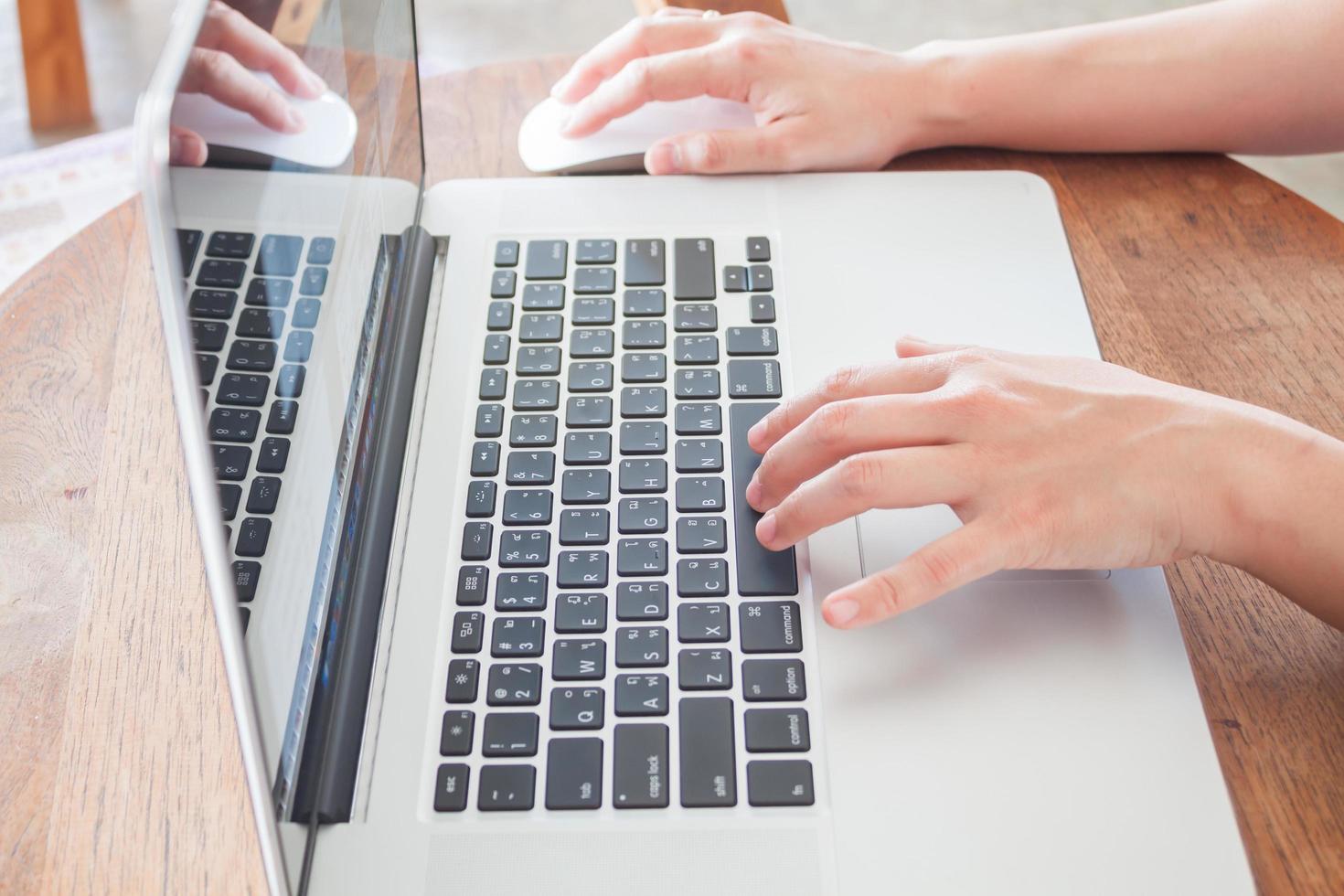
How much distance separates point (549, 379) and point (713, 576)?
0.16 meters

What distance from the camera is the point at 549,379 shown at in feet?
2.05

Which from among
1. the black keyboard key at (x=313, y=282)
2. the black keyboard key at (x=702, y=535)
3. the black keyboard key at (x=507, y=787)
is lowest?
the black keyboard key at (x=507, y=787)

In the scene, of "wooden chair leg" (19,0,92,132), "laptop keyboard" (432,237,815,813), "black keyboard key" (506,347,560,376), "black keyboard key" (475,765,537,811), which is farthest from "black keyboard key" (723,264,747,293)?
"wooden chair leg" (19,0,92,132)

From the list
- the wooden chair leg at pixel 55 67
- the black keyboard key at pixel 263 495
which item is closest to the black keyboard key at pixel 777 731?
the black keyboard key at pixel 263 495

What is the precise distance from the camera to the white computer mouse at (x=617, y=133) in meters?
0.75

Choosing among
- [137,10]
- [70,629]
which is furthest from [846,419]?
[137,10]

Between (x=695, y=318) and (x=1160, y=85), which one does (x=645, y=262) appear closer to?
(x=695, y=318)

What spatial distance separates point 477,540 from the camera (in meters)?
0.54

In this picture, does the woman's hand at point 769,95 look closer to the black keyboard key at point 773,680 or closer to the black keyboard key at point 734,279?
the black keyboard key at point 734,279

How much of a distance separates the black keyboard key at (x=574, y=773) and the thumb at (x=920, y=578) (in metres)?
0.12

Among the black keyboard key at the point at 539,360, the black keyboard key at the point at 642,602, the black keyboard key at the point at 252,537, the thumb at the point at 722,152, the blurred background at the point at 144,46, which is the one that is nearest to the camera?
the black keyboard key at the point at 252,537

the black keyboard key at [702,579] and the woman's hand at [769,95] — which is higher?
the woman's hand at [769,95]

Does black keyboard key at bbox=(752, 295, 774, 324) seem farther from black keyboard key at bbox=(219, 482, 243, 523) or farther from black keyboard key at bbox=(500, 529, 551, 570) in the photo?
black keyboard key at bbox=(219, 482, 243, 523)

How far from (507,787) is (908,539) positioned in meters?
0.22
